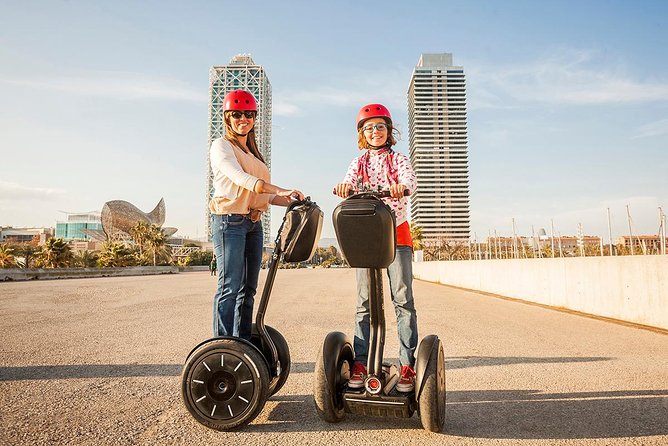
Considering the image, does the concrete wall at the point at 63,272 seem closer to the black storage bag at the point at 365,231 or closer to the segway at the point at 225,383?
the segway at the point at 225,383

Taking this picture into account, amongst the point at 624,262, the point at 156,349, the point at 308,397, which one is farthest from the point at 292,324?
the point at 624,262

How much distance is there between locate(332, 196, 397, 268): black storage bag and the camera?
2.44 metres

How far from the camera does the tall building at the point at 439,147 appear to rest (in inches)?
6339

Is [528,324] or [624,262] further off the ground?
[624,262]

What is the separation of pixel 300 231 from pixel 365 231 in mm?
511

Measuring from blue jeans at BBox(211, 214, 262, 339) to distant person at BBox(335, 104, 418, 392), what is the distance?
0.78 meters

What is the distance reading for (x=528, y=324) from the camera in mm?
7504

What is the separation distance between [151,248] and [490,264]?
60.1m

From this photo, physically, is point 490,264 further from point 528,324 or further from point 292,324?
point 292,324

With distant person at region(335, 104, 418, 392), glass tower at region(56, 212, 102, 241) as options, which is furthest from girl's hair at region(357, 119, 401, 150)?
glass tower at region(56, 212, 102, 241)

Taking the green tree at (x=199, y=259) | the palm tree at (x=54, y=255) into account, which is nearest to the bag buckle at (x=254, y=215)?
the palm tree at (x=54, y=255)

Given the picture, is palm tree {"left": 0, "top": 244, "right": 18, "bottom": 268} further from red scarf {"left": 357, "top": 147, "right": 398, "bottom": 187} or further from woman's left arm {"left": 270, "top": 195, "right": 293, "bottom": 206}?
red scarf {"left": 357, "top": 147, "right": 398, "bottom": 187}

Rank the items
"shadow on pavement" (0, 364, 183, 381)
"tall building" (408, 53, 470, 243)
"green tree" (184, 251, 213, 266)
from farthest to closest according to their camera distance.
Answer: "tall building" (408, 53, 470, 243) → "green tree" (184, 251, 213, 266) → "shadow on pavement" (0, 364, 183, 381)

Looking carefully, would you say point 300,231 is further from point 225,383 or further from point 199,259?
point 199,259
